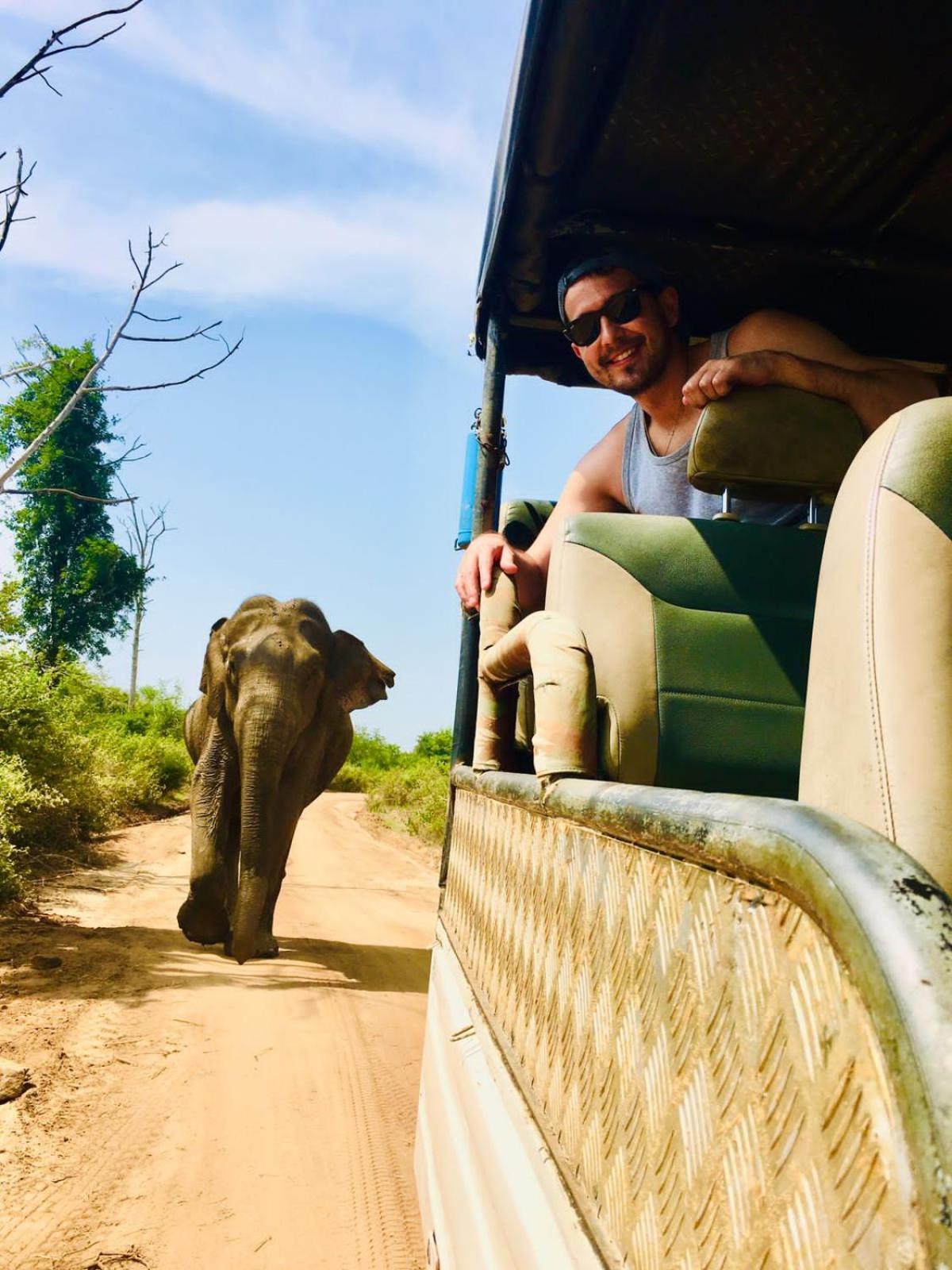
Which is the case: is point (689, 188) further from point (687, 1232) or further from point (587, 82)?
point (687, 1232)

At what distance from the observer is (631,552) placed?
1.76 metres

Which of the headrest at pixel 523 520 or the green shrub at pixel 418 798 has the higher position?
the headrest at pixel 523 520

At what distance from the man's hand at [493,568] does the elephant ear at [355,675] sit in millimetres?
5092

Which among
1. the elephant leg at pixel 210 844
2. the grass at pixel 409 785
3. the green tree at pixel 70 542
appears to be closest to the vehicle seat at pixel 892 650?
the grass at pixel 409 785

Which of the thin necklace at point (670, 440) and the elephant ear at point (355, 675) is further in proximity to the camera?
the elephant ear at point (355, 675)

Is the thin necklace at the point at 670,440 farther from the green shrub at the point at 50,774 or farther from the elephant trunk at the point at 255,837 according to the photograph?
the green shrub at the point at 50,774

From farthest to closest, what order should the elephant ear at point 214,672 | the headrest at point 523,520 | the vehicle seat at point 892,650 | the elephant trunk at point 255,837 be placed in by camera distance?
the elephant ear at point 214,672 → the elephant trunk at point 255,837 → the headrest at point 523,520 → the vehicle seat at point 892,650

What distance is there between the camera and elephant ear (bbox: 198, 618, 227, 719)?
7.34 meters

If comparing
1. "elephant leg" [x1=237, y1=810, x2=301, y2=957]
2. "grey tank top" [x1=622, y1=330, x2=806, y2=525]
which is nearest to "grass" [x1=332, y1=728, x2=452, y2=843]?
"elephant leg" [x1=237, y1=810, x2=301, y2=957]

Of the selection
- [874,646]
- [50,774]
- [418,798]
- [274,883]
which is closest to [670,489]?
[874,646]

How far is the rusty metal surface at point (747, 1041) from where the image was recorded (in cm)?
49

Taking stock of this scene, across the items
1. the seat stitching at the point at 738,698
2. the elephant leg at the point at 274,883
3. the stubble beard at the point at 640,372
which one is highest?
the stubble beard at the point at 640,372

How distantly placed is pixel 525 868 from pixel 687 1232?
85 cm

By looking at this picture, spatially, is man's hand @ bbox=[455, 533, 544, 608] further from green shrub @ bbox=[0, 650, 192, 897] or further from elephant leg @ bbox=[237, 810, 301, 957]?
green shrub @ bbox=[0, 650, 192, 897]
